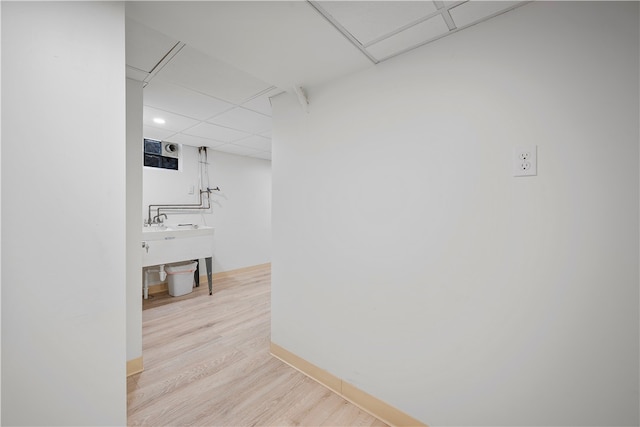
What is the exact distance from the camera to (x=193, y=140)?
3811 millimetres

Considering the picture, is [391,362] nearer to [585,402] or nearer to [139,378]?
[585,402]

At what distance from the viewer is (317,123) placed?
1.93m

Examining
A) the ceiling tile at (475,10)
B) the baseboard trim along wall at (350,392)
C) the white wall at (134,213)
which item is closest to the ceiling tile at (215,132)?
the white wall at (134,213)

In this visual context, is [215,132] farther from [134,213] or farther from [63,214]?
[63,214]

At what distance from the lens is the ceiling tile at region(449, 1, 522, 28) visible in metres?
1.11

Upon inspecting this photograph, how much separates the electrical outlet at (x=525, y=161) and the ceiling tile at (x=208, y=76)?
1.76 meters

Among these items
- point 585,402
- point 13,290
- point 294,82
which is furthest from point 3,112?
point 585,402

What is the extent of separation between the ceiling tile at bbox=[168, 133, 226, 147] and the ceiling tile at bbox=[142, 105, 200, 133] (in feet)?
1.05

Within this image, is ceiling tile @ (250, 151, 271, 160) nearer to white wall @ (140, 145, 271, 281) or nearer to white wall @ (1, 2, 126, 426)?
white wall @ (140, 145, 271, 281)

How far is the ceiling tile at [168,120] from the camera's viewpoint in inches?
104

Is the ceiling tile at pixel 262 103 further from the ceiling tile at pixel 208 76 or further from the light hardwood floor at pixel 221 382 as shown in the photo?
the light hardwood floor at pixel 221 382

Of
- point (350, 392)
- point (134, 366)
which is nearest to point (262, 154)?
point (134, 366)

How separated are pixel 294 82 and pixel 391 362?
197 cm

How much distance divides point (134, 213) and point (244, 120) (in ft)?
4.92
